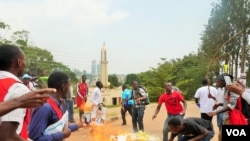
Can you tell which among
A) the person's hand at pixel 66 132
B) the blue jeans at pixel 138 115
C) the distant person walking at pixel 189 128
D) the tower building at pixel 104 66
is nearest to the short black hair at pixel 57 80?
the person's hand at pixel 66 132

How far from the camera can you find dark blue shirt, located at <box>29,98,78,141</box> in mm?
3598

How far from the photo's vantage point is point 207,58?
4144cm

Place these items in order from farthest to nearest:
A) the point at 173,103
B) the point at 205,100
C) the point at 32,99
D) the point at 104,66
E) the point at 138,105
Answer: the point at 104,66, the point at 138,105, the point at 205,100, the point at 173,103, the point at 32,99

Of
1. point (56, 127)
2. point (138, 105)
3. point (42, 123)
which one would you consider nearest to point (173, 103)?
point (138, 105)

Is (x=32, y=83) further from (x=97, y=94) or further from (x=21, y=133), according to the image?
(x=21, y=133)

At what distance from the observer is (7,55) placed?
2.90 m

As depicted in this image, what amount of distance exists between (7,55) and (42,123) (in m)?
0.93

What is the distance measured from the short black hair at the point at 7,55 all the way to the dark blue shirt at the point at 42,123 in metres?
0.84

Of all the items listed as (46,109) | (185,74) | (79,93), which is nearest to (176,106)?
(79,93)

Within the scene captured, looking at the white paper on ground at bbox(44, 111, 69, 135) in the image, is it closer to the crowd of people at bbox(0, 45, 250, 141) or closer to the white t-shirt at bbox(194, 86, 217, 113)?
the crowd of people at bbox(0, 45, 250, 141)

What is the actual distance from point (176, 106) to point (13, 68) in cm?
715

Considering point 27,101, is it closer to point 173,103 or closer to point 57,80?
point 57,80

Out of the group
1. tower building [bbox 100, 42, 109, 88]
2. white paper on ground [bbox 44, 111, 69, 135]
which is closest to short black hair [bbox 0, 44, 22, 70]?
white paper on ground [bbox 44, 111, 69, 135]

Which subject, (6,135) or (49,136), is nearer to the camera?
(6,135)
